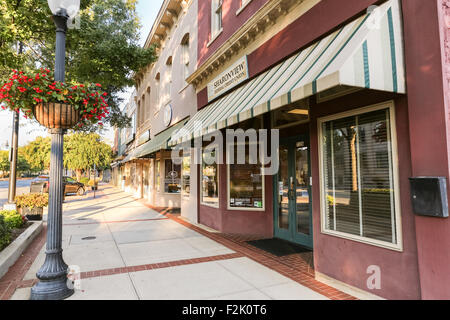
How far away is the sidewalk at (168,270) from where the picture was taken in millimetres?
4172

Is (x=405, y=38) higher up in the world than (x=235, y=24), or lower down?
lower down

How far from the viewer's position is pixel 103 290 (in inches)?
168

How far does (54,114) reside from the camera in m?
4.15

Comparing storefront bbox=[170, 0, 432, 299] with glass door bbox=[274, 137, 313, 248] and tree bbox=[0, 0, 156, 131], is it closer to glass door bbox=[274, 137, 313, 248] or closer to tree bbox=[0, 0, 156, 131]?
glass door bbox=[274, 137, 313, 248]

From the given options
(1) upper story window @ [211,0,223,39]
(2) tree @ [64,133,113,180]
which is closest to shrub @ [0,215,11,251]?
(1) upper story window @ [211,0,223,39]

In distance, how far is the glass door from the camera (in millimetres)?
6762

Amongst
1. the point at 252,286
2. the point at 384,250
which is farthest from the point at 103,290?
the point at 384,250

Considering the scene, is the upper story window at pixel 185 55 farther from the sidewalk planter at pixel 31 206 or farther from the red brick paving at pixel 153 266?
the red brick paving at pixel 153 266

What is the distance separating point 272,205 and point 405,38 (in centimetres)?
523

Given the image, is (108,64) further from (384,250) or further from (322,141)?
(384,250)

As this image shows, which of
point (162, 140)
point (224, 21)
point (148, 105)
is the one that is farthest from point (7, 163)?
point (224, 21)

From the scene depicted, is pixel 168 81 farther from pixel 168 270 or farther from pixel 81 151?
pixel 81 151

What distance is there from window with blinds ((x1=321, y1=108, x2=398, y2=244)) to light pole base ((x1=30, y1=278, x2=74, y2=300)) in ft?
13.9

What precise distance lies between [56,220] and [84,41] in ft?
30.4
